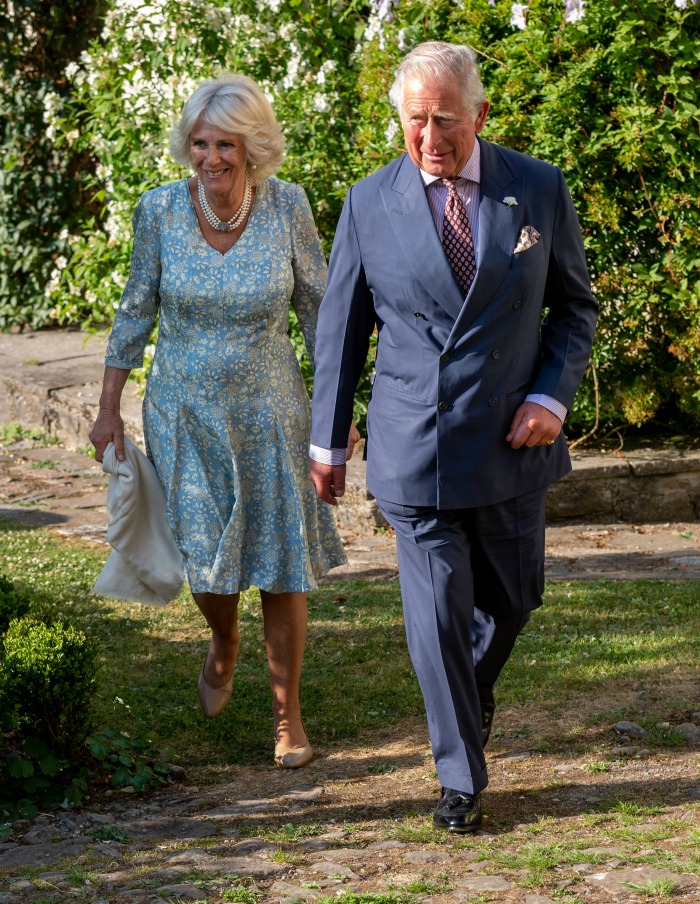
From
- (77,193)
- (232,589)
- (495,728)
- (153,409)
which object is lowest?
(495,728)

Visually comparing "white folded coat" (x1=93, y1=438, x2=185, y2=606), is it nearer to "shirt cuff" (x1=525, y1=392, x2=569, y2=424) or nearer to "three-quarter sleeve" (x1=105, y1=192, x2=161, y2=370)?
"three-quarter sleeve" (x1=105, y1=192, x2=161, y2=370)

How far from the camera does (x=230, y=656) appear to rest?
13.6ft

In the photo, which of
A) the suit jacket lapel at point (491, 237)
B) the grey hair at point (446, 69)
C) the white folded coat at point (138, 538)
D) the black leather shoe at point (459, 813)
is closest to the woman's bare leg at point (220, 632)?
the white folded coat at point (138, 538)

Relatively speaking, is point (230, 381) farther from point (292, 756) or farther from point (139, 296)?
point (292, 756)

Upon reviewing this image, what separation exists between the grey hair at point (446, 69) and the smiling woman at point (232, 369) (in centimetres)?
80

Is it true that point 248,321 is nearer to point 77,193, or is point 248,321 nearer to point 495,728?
point 495,728

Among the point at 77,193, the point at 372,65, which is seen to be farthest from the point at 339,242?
the point at 77,193

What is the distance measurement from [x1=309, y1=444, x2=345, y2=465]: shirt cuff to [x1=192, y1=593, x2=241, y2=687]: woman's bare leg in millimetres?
729

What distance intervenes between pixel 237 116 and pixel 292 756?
6.19 feet

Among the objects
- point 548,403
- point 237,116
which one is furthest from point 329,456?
point 237,116

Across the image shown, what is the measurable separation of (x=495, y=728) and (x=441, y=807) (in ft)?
2.47

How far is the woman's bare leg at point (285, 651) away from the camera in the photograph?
3.95m

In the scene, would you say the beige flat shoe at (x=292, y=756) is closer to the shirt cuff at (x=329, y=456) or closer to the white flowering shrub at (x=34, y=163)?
the shirt cuff at (x=329, y=456)

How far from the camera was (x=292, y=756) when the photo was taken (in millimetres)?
3861
